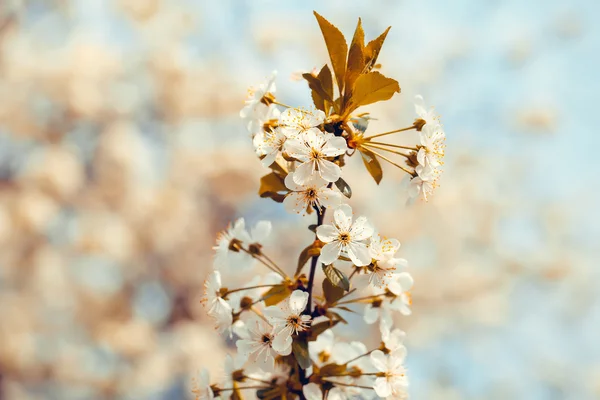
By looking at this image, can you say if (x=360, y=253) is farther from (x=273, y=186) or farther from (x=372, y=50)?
(x=372, y=50)

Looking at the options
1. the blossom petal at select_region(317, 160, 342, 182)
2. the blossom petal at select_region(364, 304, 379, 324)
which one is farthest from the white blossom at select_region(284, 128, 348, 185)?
the blossom petal at select_region(364, 304, 379, 324)

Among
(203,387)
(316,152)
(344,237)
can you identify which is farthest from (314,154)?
(203,387)

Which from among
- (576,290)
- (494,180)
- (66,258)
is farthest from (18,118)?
(576,290)

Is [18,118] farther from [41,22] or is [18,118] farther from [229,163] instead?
[229,163]

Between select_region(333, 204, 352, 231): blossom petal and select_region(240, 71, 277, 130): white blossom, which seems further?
select_region(240, 71, 277, 130): white blossom

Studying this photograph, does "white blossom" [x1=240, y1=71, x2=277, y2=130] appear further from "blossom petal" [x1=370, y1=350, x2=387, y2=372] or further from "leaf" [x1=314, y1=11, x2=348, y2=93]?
"blossom petal" [x1=370, y1=350, x2=387, y2=372]

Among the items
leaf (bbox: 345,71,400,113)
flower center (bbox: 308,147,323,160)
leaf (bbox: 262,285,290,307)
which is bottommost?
leaf (bbox: 262,285,290,307)

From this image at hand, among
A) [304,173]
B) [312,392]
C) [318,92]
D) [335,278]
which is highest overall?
[318,92]
